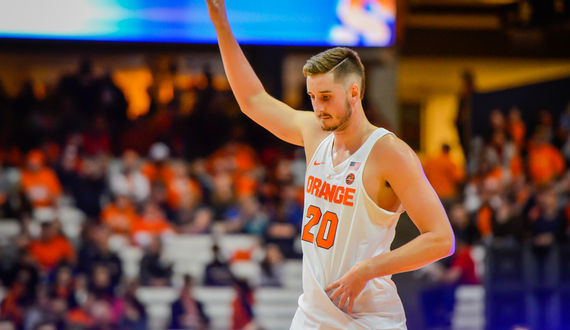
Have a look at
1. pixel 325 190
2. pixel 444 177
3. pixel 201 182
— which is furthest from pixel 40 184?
pixel 325 190

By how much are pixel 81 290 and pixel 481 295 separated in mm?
5488

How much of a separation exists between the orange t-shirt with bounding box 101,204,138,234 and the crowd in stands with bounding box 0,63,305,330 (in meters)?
0.02

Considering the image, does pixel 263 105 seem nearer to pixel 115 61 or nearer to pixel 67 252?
pixel 67 252

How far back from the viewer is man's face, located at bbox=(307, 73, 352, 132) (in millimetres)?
2379

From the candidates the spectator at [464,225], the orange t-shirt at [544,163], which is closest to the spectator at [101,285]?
the spectator at [464,225]

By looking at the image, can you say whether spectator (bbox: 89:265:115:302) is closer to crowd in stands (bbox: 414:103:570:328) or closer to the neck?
crowd in stands (bbox: 414:103:570:328)

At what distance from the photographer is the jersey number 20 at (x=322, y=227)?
8.04 ft

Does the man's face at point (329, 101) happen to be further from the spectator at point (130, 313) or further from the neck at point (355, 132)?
the spectator at point (130, 313)

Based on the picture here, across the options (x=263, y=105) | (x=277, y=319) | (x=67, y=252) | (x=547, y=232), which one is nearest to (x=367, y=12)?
(x=547, y=232)

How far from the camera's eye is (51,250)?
832 cm

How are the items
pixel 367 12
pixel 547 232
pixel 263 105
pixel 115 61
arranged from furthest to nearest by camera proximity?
pixel 115 61, pixel 367 12, pixel 547 232, pixel 263 105

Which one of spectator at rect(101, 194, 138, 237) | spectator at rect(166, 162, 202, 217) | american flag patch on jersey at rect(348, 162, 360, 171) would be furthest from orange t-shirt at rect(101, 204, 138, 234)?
american flag patch on jersey at rect(348, 162, 360, 171)

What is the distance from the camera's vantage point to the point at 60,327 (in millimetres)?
7688

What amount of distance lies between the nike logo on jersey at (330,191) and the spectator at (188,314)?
226 inches
